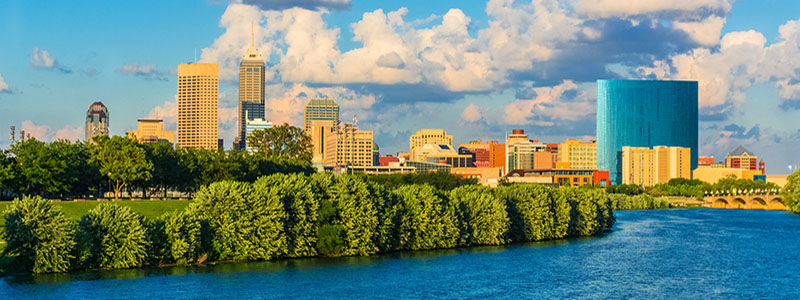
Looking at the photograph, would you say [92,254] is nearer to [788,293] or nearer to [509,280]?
[509,280]

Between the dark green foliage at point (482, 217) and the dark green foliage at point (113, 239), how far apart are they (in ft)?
131

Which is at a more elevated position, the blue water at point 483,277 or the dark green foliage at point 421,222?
the dark green foliage at point 421,222

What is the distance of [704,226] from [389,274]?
3665 inches

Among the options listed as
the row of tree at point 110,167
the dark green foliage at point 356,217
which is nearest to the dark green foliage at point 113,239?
the dark green foliage at point 356,217

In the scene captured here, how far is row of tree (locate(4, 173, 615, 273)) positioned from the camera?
2844 inches

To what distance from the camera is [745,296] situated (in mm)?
74688

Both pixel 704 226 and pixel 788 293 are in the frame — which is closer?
pixel 788 293

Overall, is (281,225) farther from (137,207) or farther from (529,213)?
(137,207)

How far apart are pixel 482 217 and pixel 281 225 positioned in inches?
1182

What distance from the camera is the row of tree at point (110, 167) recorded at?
12912cm

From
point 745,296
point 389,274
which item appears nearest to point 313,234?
point 389,274

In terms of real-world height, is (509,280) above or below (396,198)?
below

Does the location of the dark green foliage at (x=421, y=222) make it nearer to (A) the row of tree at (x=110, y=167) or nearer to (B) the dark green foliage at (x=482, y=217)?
(B) the dark green foliage at (x=482, y=217)

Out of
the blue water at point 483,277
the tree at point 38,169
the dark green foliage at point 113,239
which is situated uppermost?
the tree at point 38,169
